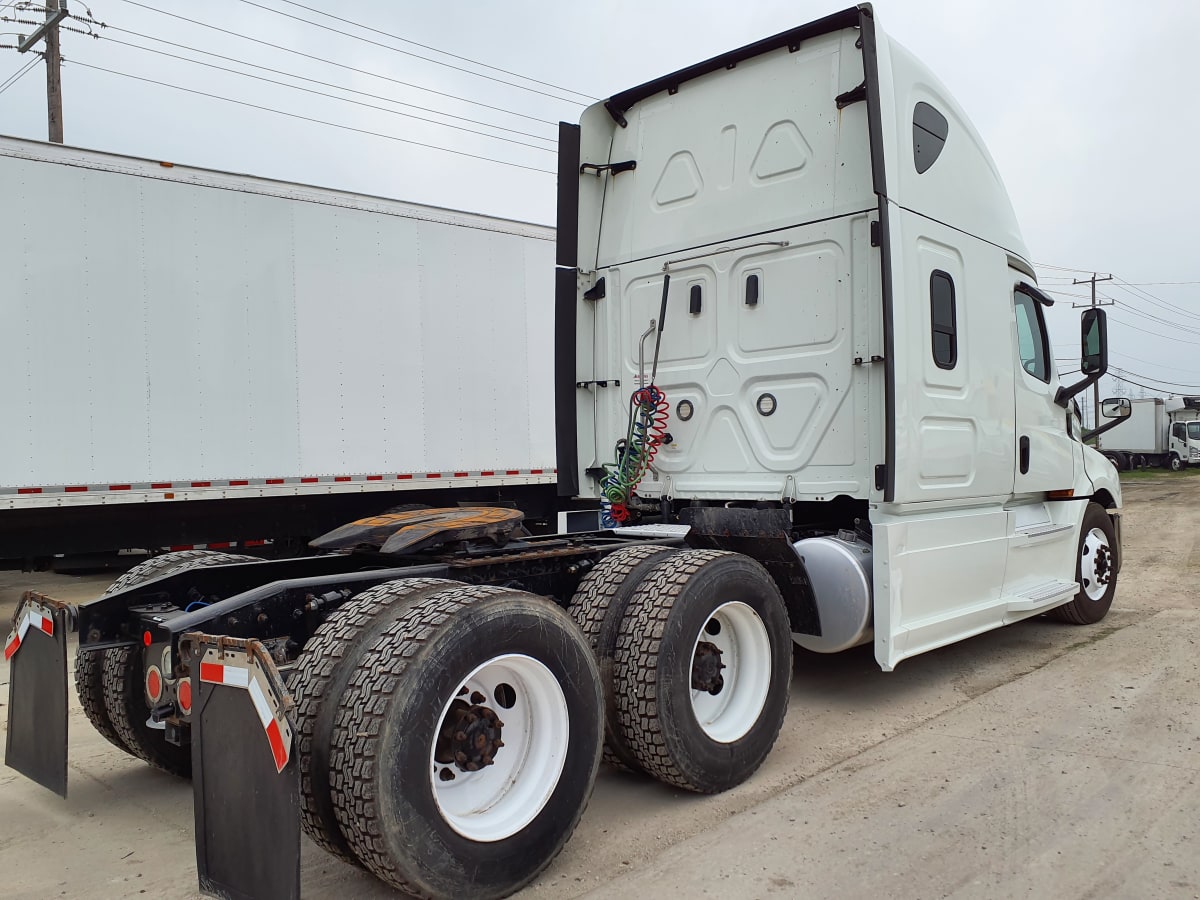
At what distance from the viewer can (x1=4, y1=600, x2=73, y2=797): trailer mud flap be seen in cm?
318

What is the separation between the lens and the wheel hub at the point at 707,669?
12.7 ft

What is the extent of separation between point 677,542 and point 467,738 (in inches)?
76.7

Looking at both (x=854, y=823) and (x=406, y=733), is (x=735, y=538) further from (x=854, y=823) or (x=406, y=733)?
(x=406, y=733)

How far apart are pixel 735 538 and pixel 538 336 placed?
5.51 meters

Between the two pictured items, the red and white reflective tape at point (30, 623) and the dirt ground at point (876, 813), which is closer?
the dirt ground at point (876, 813)

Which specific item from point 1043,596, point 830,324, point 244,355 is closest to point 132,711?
point 830,324

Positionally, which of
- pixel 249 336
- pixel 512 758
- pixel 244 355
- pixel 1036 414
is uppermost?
pixel 249 336

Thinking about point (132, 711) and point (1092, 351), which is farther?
point (1092, 351)

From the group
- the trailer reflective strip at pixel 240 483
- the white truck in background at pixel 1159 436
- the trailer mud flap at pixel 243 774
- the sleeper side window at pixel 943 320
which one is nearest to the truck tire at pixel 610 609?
the trailer mud flap at pixel 243 774

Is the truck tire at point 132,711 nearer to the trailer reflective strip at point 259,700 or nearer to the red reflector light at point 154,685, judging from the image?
the red reflector light at point 154,685

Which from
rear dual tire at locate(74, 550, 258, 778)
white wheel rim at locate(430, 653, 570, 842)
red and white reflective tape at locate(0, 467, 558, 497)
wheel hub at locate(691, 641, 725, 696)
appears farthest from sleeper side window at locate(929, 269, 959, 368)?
rear dual tire at locate(74, 550, 258, 778)

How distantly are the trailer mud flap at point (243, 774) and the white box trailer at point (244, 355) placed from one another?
18.1ft

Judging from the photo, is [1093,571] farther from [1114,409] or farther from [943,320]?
[943,320]

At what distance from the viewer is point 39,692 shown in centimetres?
328
